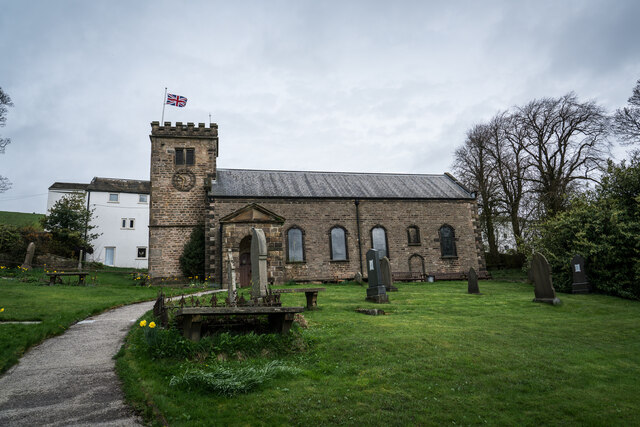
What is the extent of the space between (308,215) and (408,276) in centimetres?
Result: 733

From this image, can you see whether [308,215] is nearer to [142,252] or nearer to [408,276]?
[408,276]

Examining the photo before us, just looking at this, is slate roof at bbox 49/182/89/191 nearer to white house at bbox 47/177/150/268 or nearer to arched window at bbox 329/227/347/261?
white house at bbox 47/177/150/268

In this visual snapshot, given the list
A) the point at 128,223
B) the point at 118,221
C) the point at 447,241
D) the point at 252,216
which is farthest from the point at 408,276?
the point at 118,221

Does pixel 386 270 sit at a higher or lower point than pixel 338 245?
lower

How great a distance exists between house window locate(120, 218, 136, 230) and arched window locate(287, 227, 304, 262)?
22752 millimetres

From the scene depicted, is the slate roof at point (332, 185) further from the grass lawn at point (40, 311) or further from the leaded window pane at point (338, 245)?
the grass lawn at point (40, 311)

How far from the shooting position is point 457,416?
432cm

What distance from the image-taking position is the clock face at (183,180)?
2452 cm

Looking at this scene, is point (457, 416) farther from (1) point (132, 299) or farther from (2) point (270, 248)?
(2) point (270, 248)

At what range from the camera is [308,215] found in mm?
24422

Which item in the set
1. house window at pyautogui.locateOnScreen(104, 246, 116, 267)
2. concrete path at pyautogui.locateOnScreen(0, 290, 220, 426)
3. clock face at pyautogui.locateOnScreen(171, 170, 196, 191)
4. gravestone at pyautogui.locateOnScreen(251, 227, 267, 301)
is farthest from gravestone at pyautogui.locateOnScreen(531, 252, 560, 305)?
house window at pyautogui.locateOnScreen(104, 246, 116, 267)

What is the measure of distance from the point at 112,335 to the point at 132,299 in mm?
6656

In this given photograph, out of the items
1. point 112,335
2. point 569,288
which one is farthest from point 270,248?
point 569,288

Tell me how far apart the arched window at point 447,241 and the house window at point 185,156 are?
17492 mm
